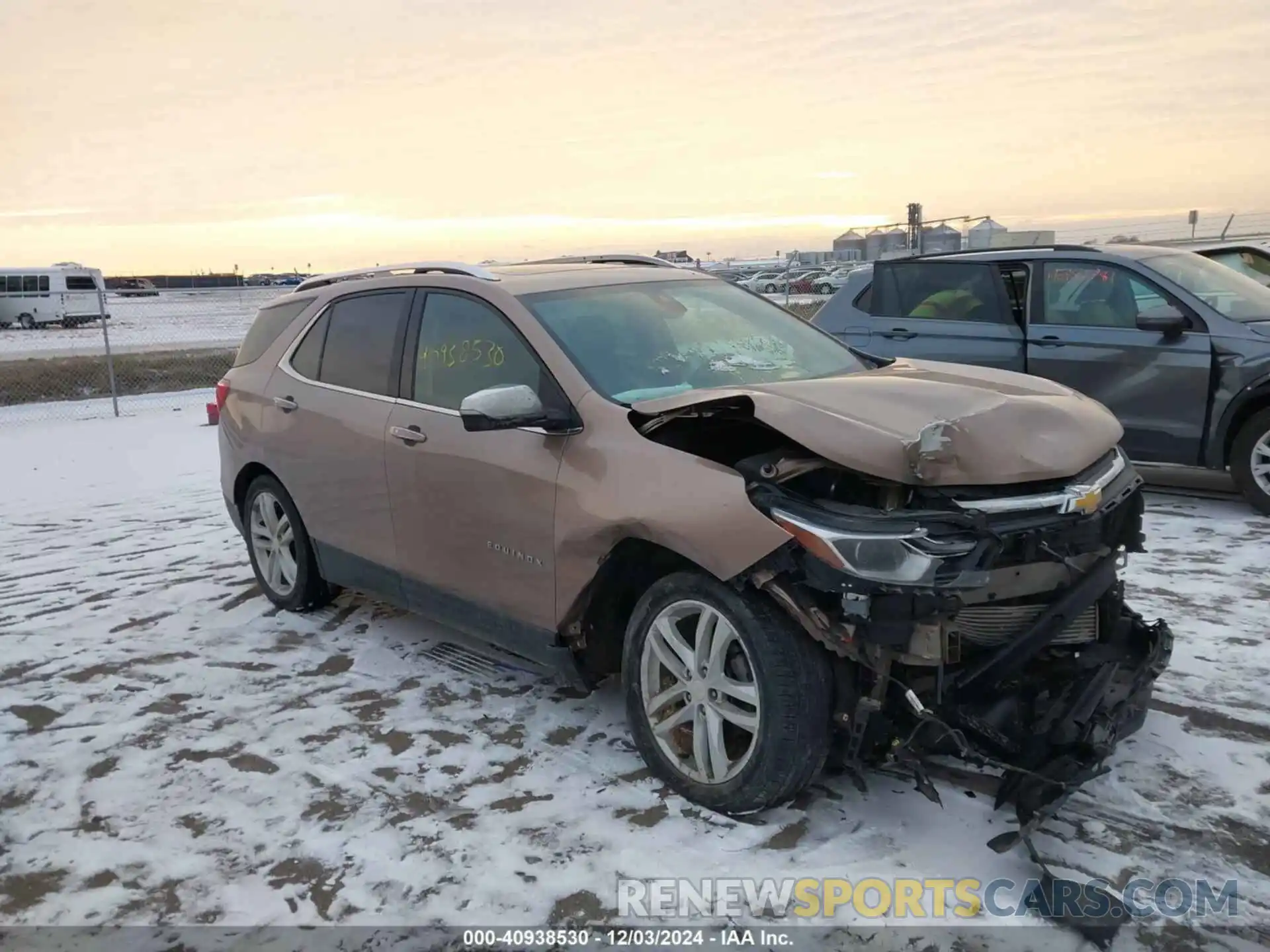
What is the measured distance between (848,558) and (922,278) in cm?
587

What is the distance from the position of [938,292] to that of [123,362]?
58.2 ft

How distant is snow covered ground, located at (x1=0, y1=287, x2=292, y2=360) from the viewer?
84.1 ft

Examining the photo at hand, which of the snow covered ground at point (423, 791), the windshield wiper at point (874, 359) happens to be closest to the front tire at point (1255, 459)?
the snow covered ground at point (423, 791)

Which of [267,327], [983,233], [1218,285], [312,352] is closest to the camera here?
[312,352]

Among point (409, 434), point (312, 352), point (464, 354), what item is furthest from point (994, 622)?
point (312, 352)

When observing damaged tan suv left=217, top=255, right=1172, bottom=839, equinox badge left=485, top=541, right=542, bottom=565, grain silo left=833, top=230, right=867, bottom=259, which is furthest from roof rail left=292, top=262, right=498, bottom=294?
grain silo left=833, top=230, right=867, bottom=259

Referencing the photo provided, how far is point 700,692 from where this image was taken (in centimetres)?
330

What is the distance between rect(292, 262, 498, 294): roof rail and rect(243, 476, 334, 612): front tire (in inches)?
43.4

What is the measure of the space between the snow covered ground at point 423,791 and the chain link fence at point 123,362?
3.25 metres

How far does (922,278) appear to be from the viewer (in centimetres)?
817

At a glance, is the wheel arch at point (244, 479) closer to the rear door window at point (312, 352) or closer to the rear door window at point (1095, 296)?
the rear door window at point (312, 352)

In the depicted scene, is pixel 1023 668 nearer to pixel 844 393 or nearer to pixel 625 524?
pixel 844 393

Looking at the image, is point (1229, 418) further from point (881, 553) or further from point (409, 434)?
point (409, 434)

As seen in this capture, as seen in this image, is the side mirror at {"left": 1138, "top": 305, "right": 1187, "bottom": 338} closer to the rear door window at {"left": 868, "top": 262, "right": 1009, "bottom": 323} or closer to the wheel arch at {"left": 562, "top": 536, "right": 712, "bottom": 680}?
the rear door window at {"left": 868, "top": 262, "right": 1009, "bottom": 323}
